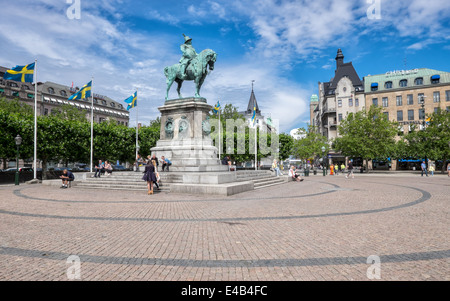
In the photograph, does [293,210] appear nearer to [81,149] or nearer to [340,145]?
[81,149]

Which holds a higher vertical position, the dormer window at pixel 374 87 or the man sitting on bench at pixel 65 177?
the dormer window at pixel 374 87

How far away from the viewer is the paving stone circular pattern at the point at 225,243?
4.20 m

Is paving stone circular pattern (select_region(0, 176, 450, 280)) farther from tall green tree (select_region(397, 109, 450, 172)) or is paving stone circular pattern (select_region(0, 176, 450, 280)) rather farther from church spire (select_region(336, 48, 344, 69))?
church spire (select_region(336, 48, 344, 69))

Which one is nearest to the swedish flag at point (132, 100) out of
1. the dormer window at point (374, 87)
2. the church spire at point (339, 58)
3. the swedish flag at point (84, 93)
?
the swedish flag at point (84, 93)

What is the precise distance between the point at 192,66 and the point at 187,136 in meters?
5.52

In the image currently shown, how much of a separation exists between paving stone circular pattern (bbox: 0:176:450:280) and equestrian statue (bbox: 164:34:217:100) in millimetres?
13717

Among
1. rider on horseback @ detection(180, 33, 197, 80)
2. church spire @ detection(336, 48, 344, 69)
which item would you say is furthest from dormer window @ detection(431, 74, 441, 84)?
rider on horseback @ detection(180, 33, 197, 80)

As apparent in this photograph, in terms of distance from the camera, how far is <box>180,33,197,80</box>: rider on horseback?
21.3 m

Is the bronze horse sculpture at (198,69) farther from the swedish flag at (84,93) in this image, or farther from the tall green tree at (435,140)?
the tall green tree at (435,140)

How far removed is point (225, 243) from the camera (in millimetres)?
5730

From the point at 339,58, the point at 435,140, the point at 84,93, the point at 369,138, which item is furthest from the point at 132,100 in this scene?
the point at 339,58

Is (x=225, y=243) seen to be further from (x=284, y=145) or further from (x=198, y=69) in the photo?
(x=284, y=145)

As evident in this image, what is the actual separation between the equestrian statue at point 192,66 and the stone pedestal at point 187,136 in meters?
1.29
